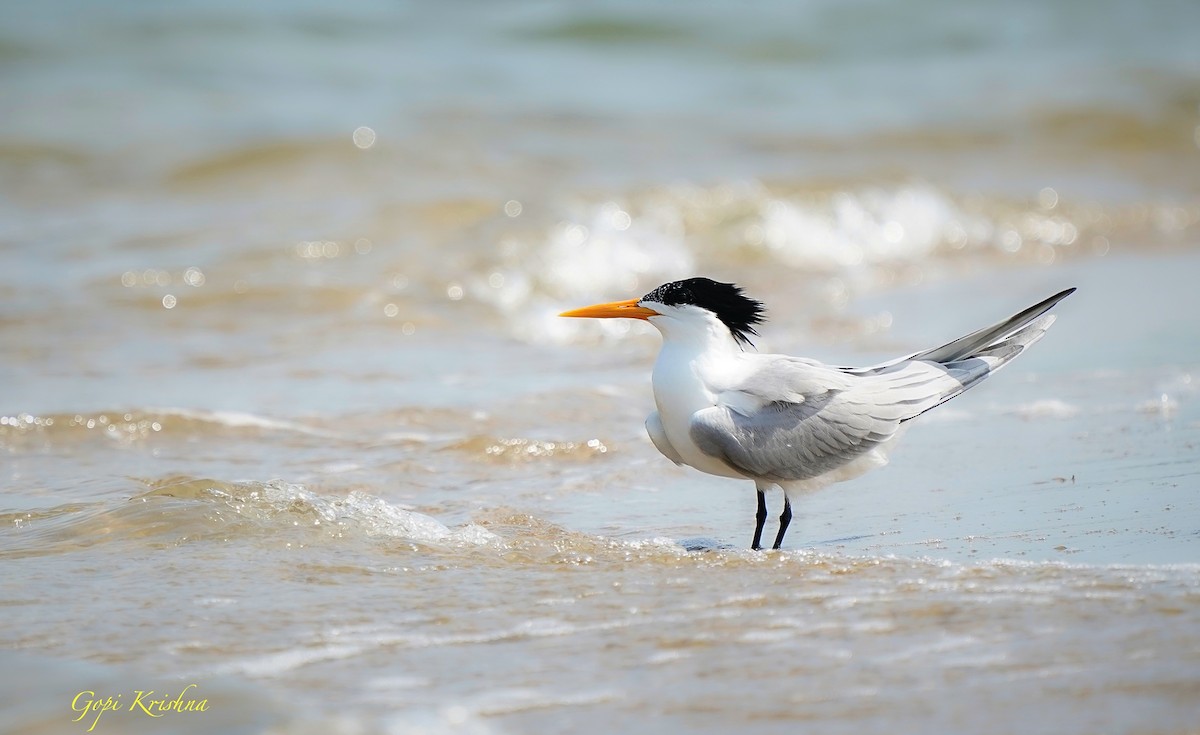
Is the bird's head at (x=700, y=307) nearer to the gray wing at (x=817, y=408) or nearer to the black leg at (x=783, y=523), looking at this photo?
the gray wing at (x=817, y=408)

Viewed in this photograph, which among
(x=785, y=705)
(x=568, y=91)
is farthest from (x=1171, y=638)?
(x=568, y=91)

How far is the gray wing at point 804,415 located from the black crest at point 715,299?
0.16 meters

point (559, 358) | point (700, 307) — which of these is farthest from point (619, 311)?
point (559, 358)

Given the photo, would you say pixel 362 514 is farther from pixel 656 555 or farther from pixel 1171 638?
pixel 1171 638

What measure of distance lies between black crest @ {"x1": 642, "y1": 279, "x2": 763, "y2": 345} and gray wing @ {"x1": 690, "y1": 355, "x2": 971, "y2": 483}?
163 millimetres

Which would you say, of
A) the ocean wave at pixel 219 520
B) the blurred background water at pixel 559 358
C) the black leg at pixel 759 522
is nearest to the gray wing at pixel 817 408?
the black leg at pixel 759 522

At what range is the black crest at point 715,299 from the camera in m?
4.40

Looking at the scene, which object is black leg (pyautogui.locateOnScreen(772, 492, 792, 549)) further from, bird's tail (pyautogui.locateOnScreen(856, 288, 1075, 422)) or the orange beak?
the orange beak

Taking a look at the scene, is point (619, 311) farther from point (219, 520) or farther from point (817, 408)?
point (219, 520)

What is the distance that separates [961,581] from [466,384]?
345 centimetres

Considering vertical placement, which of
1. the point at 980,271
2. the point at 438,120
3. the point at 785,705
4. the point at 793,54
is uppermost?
the point at 793,54

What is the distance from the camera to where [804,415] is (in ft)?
14.2

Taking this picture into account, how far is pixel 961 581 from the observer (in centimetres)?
355

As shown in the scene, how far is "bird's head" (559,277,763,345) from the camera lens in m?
4.40
